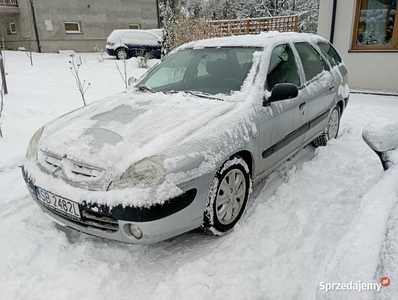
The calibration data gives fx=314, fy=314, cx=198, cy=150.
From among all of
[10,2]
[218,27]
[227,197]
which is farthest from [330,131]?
[10,2]

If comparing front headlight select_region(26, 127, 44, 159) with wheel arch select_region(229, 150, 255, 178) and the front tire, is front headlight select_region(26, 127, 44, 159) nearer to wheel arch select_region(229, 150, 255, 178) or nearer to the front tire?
the front tire

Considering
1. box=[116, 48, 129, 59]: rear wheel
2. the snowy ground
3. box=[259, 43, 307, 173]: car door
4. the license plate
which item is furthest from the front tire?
box=[116, 48, 129, 59]: rear wheel

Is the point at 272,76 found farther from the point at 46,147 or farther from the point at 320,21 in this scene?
the point at 320,21

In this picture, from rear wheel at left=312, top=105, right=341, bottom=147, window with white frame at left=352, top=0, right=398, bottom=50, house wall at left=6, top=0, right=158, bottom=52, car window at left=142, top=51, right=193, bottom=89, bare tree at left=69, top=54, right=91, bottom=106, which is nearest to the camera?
car window at left=142, top=51, right=193, bottom=89

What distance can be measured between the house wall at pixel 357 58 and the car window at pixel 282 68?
5.31m

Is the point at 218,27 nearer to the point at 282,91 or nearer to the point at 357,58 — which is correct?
the point at 357,58

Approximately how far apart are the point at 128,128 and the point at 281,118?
4.94ft

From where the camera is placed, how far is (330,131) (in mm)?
4582

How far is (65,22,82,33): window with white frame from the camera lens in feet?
68.1

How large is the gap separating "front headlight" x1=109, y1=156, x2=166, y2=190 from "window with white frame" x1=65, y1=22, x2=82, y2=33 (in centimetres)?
2180

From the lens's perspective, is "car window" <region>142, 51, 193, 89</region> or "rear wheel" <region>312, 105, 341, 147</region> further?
"rear wheel" <region>312, 105, 341, 147</region>

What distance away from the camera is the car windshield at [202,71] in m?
3.12

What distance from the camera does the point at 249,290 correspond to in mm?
2029

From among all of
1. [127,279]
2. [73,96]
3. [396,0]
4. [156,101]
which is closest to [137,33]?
[73,96]
